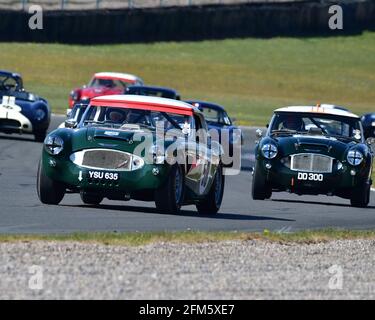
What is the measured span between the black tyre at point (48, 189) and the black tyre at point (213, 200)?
1754 millimetres

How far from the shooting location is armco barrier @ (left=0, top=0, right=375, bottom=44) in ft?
159

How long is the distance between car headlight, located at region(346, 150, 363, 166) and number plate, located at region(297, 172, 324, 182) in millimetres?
419

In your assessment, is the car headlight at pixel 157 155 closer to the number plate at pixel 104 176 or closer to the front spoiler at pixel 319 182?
the number plate at pixel 104 176

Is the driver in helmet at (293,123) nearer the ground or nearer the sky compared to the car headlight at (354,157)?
nearer the sky

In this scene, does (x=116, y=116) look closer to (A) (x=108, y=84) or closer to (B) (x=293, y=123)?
(B) (x=293, y=123)

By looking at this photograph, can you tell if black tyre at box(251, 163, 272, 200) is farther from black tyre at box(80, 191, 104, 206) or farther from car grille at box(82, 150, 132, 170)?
car grille at box(82, 150, 132, 170)

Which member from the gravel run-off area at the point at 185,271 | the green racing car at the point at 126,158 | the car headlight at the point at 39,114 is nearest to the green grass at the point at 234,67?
the car headlight at the point at 39,114

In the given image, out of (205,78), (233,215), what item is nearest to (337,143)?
(233,215)

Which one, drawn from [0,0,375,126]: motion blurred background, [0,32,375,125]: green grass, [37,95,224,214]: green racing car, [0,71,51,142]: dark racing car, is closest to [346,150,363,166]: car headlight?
[37,95,224,214]: green racing car

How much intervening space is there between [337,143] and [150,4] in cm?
3379

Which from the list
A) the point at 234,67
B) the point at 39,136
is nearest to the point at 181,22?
the point at 234,67

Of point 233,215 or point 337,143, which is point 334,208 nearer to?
point 337,143

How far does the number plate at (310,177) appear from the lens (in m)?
16.1

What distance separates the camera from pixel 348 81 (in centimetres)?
5572
